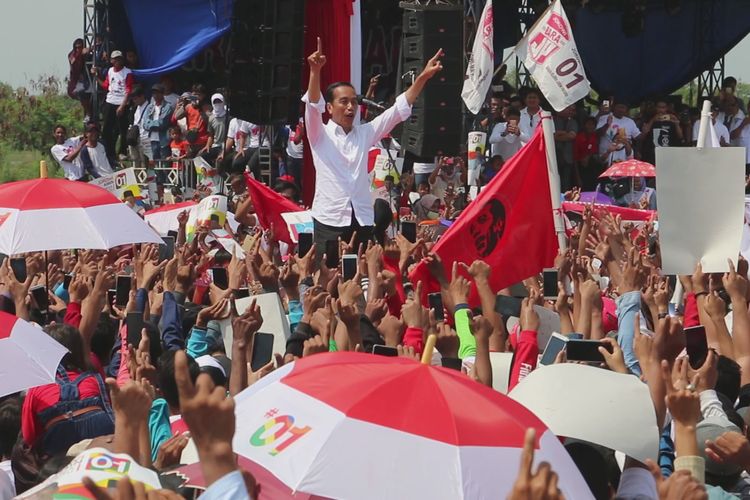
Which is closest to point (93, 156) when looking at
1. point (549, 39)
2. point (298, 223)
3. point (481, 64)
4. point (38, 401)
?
point (481, 64)

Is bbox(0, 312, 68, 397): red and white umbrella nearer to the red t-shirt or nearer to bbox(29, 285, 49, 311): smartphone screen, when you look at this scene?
the red t-shirt

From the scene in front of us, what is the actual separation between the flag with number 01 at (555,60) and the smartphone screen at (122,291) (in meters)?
7.75

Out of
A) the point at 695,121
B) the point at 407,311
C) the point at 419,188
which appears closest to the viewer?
the point at 407,311

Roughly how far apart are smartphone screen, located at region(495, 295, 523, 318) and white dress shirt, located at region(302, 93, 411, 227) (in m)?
2.36

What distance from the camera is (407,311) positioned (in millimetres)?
5113

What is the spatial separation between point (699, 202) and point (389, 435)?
3.49 m

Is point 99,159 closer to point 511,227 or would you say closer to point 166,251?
point 166,251

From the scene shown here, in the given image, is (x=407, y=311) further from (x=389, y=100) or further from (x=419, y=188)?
(x=389, y=100)

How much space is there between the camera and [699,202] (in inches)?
242

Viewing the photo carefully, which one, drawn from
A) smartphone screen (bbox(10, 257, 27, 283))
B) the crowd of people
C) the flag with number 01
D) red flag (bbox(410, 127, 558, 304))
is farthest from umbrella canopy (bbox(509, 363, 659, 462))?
the flag with number 01

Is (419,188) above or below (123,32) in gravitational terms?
below

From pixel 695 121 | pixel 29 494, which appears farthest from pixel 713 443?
pixel 695 121

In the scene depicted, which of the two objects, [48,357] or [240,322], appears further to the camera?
[240,322]

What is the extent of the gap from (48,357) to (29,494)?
5.09 ft
